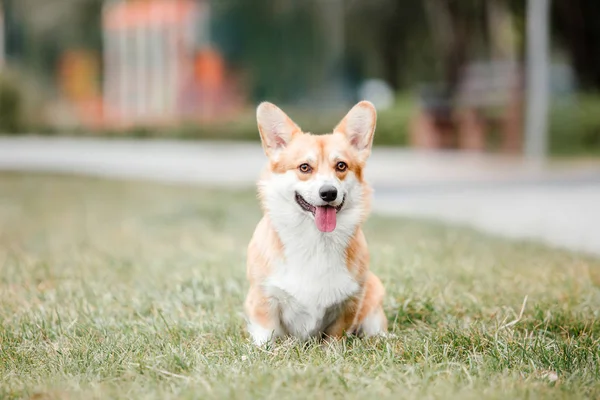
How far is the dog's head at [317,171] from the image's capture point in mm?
4180

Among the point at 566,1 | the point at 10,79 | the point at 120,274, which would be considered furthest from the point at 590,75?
the point at 120,274

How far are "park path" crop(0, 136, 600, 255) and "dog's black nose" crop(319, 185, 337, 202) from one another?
4.30m

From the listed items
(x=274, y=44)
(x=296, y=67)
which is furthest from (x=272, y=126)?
(x=296, y=67)

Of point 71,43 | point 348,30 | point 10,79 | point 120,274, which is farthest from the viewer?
point 71,43

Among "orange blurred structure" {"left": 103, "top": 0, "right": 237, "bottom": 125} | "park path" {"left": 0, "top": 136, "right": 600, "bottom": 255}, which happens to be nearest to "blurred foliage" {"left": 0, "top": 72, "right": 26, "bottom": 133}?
"orange blurred structure" {"left": 103, "top": 0, "right": 237, "bottom": 125}

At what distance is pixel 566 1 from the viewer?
21.2 meters

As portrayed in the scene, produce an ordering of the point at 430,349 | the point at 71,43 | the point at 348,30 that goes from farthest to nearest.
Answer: the point at 71,43, the point at 348,30, the point at 430,349

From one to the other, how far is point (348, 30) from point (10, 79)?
11.7m

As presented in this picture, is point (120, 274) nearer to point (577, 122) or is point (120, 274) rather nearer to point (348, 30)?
point (577, 122)

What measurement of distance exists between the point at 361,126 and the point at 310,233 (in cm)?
60

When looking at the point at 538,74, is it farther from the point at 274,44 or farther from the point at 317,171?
the point at 274,44

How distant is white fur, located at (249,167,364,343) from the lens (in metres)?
4.25

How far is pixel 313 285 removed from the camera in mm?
4254

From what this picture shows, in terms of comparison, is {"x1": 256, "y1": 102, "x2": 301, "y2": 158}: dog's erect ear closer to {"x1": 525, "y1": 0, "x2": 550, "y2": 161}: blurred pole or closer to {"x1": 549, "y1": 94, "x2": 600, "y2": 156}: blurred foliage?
{"x1": 525, "y1": 0, "x2": 550, "y2": 161}: blurred pole
